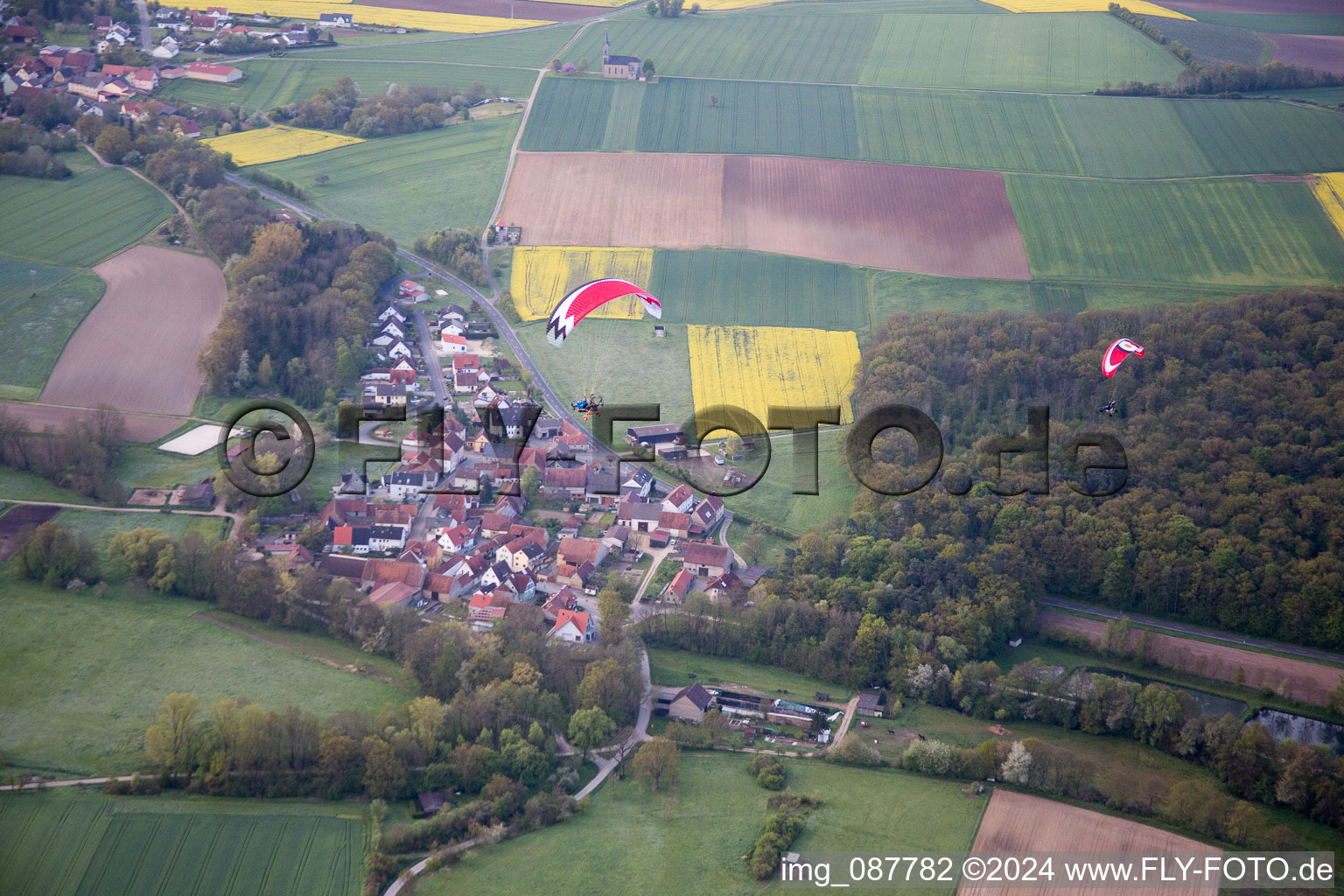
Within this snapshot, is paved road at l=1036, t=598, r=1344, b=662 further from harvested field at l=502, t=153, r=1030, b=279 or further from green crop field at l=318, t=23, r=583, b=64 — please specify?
green crop field at l=318, t=23, r=583, b=64

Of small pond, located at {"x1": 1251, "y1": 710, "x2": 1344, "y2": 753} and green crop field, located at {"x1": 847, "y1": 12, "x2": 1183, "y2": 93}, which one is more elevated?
green crop field, located at {"x1": 847, "y1": 12, "x2": 1183, "y2": 93}

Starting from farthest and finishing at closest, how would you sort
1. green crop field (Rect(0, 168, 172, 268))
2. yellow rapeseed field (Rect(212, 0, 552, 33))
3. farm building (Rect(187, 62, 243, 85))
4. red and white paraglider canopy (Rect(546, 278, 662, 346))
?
yellow rapeseed field (Rect(212, 0, 552, 33)) → farm building (Rect(187, 62, 243, 85)) → green crop field (Rect(0, 168, 172, 268)) → red and white paraglider canopy (Rect(546, 278, 662, 346))

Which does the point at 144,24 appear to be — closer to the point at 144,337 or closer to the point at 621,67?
the point at 621,67

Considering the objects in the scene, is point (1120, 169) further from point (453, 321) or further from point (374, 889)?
point (374, 889)

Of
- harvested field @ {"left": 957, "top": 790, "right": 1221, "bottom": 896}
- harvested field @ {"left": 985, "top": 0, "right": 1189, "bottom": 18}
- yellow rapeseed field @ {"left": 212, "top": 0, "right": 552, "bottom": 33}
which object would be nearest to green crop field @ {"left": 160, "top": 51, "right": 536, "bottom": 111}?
yellow rapeseed field @ {"left": 212, "top": 0, "right": 552, "bottom": 33}

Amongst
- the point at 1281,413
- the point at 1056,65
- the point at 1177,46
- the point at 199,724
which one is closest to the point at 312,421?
the point at 199,724

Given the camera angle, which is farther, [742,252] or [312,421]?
[742,252]
